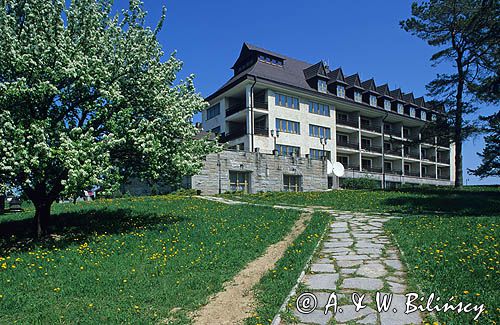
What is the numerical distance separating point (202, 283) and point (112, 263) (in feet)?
10.0

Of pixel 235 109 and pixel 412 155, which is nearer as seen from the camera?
pixel 235 109

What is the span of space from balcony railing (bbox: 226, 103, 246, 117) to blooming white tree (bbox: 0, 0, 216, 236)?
29.2 metres

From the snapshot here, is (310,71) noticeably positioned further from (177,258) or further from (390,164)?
(177,258)

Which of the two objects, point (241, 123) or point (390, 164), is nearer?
point (241, 123)

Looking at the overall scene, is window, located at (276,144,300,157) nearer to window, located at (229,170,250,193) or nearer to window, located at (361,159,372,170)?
window, located at (229,170,250,193)

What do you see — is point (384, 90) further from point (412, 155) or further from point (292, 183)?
point (292, 183)

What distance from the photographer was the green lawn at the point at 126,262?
6652mm

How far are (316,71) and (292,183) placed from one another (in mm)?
19091

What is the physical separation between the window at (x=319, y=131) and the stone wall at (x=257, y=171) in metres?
9.27

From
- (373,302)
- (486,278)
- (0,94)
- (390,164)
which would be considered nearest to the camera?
(373,302)

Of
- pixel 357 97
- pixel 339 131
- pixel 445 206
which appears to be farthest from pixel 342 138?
pixel 445 206

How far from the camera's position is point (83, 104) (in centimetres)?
1184

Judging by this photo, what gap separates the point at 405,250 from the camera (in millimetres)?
9055

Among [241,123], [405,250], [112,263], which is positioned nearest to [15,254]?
[112,263]
